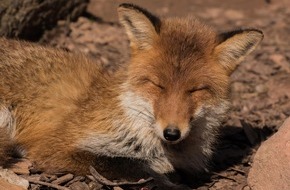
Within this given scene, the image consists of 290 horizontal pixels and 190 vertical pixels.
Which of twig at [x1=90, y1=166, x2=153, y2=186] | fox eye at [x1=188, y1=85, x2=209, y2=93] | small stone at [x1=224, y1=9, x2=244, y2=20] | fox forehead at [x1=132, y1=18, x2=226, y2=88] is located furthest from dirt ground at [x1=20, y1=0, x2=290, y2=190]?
fox forehead at [x1=132, y1=18, x2=226, y2=88]

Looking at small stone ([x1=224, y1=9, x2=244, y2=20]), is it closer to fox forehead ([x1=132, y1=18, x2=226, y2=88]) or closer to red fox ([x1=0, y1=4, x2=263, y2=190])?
red fox ([x1=0, y1=4, x2=263, y2=190])

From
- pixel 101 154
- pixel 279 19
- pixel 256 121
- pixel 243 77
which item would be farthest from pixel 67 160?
pixel 279 19

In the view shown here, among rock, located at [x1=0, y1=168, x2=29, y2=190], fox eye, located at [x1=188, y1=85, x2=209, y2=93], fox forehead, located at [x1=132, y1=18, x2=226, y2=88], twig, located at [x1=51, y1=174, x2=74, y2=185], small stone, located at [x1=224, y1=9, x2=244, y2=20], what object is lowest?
twig, located at [x1=51, y1=174, x2=74, y2=185]

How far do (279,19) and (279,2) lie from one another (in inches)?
35.5

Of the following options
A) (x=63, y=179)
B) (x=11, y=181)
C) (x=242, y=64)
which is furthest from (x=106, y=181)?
(x=242, y=64)

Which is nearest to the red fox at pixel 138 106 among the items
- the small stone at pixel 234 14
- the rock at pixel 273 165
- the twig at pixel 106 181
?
the twig at pixel 106 181

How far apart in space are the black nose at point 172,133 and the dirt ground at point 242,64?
918 millimetres

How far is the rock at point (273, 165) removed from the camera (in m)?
4.93

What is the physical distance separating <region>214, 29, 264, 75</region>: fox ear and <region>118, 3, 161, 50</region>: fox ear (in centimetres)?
61

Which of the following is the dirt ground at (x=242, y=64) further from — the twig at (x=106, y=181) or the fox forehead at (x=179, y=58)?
the fox forehead at (x=179, y=58)

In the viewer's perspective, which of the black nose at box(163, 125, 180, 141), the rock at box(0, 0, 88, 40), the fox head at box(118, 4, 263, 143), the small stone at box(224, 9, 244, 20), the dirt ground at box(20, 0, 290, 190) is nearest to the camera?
the black nose at box(163, 125, 180, 141)

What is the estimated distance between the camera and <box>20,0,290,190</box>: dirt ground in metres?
6.12

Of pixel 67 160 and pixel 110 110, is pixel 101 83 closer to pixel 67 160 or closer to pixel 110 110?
pixel 110 110

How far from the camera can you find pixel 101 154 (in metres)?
5.37
